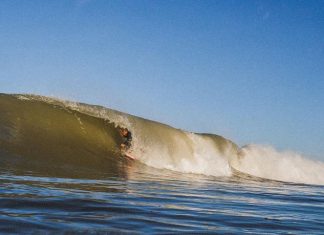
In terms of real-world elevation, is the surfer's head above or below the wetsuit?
above

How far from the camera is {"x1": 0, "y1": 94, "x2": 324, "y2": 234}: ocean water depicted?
11.9 feet

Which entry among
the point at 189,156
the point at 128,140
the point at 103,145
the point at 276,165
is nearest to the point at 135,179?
the point at 103,145

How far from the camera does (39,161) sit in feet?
31.8

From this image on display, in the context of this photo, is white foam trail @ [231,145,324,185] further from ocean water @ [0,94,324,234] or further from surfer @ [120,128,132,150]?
surfer @ [120,128,132,150]

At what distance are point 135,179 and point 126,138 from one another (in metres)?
6.97

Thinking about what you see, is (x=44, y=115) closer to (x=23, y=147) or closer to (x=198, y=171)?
(x=23, y=147)

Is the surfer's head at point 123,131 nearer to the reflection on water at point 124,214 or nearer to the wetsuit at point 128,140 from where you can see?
the wetsuit at point 128,140

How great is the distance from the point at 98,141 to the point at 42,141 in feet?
8.15

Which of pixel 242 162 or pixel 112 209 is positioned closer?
pixel 112 209

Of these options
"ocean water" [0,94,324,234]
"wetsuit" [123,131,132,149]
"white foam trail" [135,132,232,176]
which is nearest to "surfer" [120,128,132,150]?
"wetsuit" [123,131,132,149]

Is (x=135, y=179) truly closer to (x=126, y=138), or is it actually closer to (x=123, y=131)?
(x=126, y=138)

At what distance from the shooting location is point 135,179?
8.52 metres

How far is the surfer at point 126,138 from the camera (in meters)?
14.9

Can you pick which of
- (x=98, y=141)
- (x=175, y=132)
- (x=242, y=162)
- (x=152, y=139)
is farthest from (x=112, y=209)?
(x=242, y=162)
